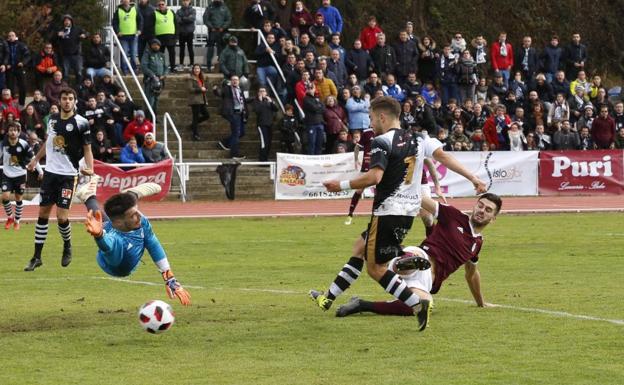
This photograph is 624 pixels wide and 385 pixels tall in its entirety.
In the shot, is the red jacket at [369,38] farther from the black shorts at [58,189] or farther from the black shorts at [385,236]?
the black shorts at [385,236]

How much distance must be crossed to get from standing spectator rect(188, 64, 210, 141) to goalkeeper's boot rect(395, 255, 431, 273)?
24434mm

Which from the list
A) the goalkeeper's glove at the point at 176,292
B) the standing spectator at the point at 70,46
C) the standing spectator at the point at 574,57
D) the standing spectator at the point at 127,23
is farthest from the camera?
the standing spectator at the point at 574,57

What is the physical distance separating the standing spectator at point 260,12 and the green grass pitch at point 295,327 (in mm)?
18556

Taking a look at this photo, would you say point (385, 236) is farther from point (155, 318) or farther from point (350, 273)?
point (155, 318)

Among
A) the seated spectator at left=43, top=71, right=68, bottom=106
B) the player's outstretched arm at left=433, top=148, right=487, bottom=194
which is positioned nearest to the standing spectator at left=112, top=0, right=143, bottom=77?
the seated spectator at left=43, top=71, right=68, bottom=106

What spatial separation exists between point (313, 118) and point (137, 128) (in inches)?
190

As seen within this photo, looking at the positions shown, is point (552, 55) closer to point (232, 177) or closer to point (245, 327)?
point (232, 177)

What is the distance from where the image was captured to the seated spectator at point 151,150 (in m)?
31.8

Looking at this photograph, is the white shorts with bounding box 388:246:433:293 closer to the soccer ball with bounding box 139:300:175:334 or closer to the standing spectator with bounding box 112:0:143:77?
the soccer ball with bounding box 139:300:175:334

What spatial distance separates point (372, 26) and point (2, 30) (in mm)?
11184

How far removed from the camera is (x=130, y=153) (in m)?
31.4

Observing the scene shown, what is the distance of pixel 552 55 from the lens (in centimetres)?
3947

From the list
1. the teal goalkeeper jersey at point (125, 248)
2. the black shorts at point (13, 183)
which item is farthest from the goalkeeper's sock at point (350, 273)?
the black shorts at point (13, 183)

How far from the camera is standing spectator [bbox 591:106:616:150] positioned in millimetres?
36938
